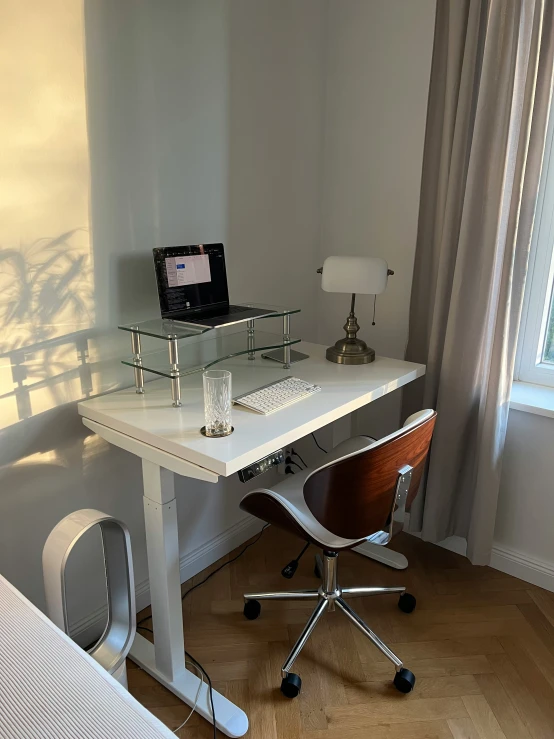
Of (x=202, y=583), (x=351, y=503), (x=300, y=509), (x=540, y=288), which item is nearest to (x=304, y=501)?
(x=300, y=509)

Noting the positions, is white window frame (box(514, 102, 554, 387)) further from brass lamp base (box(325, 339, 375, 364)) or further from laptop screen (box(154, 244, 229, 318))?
laptop screen (box(154, 244, 229, 318))

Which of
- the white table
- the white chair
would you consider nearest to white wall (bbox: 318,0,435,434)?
the white chair

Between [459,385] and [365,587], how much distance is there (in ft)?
2.54

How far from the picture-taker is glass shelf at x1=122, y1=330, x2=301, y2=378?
1686mm

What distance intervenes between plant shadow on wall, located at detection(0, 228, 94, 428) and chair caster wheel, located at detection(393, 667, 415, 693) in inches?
48.7

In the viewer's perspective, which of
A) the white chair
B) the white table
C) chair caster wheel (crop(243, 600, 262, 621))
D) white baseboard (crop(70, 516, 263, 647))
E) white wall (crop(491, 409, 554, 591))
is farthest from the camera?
white wall (crop(491, 409, 554, 591))

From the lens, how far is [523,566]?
2174mm

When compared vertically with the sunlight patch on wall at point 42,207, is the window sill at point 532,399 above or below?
below

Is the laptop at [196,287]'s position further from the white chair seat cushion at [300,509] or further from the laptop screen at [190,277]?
the white chair seat cushion at [300,509]

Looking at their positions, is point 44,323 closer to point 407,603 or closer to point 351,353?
point 351,353

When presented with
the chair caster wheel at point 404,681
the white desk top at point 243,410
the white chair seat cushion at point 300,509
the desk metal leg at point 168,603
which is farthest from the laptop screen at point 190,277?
the chair caster wheel at point 404,681

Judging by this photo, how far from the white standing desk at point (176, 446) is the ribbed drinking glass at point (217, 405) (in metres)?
0.03

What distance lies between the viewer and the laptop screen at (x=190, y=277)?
5.71ft

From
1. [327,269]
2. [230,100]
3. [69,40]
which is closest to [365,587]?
[327,269]
